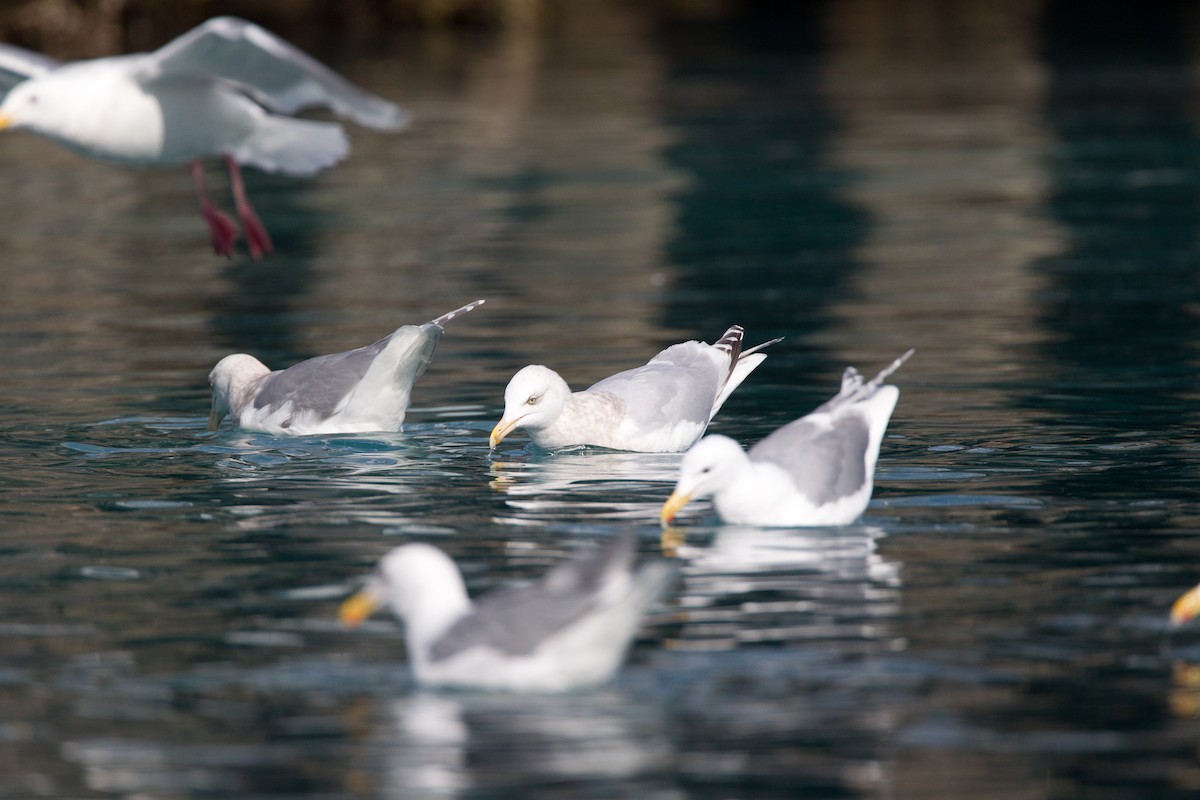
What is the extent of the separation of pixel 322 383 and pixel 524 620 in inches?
207

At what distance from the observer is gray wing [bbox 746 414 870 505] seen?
32.0ft

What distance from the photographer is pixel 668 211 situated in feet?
80.0

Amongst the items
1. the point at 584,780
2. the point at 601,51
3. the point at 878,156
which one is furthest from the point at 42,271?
the point at 601,51

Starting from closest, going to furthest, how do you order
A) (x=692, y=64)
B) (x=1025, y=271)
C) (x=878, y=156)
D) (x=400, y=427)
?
(x=400, y=427) → (x=1025, y=271) → (x=878, y=156) → (x=692, y=64)

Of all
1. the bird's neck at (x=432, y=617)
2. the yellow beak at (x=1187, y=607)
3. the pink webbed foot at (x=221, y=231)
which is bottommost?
the yellow beak at (x=1187, y=607)

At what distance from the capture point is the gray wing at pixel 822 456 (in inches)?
384

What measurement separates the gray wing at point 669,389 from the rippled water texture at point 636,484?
38 centimetres

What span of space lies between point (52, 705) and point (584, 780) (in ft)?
6.40

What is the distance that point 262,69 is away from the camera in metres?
14.2

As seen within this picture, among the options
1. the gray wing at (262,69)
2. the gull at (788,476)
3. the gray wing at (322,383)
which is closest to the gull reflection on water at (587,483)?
the gull at (788,476)

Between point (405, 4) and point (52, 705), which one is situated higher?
point (405, 4)

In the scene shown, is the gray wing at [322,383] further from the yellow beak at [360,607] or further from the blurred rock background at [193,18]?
the blurred rock background at [193,18]

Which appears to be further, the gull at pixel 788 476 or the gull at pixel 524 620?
the gull at pixel 788 476

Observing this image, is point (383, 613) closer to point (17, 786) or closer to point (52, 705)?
point (52, 705)
